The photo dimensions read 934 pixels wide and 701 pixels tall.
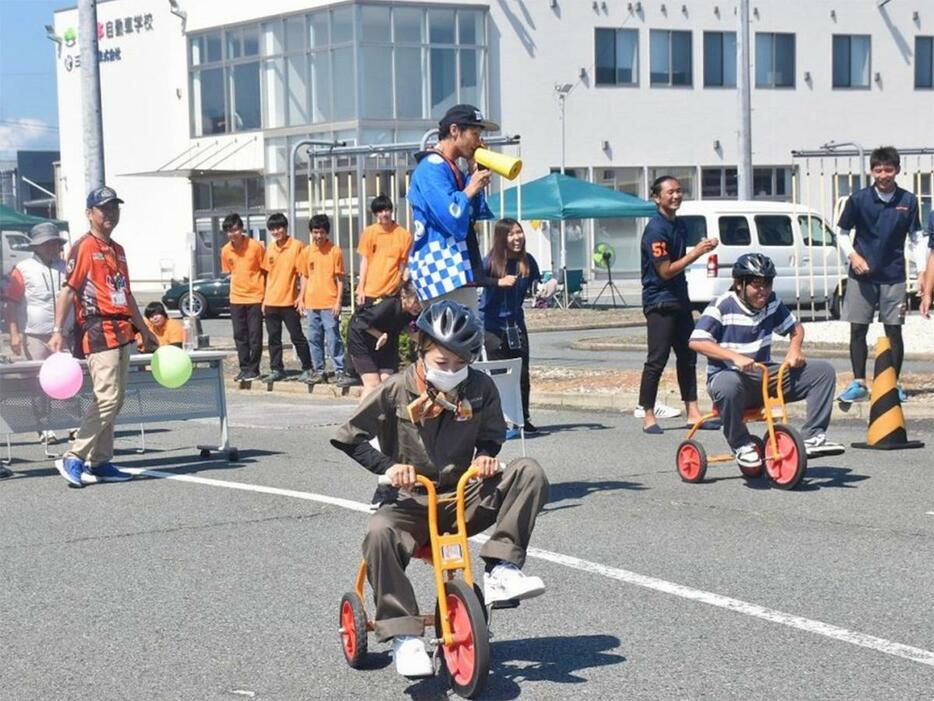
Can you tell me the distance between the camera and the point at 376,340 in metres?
11.0

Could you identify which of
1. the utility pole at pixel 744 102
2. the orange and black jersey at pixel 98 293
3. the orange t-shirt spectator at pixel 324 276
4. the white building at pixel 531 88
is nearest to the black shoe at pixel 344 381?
the orange t-shirt spectator at pixel 324 276

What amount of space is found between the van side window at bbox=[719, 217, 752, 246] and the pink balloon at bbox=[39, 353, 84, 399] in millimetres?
19432

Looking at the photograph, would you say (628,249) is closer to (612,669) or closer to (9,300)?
(9,300)

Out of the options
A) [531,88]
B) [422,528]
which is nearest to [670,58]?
[531,88]

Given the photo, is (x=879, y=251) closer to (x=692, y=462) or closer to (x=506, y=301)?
(x=506, y=301)

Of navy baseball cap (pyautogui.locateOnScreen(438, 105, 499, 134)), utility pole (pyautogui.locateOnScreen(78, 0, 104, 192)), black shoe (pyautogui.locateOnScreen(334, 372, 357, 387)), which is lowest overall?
black shoe (pyautogui.locateOnScreen(334, 372, 357, 387))

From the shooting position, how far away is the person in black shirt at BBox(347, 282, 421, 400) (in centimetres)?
1100

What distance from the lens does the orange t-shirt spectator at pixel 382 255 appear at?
12694 mm

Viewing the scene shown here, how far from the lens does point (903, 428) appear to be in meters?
11.5

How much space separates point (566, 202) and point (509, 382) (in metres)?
20.8

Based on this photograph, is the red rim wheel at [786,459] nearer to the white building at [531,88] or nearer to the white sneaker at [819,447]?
the white sneaker at [819,447]

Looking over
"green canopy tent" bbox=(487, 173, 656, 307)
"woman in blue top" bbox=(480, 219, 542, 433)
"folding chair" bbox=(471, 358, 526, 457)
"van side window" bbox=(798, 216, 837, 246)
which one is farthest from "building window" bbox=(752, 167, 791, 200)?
"folding chair" bbox=(471, 358, 526, 457)

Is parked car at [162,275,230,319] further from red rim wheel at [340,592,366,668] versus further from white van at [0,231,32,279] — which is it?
red rim wheel at [340,592,366,668]

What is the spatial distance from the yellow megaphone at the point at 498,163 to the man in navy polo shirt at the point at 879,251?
190 inches
